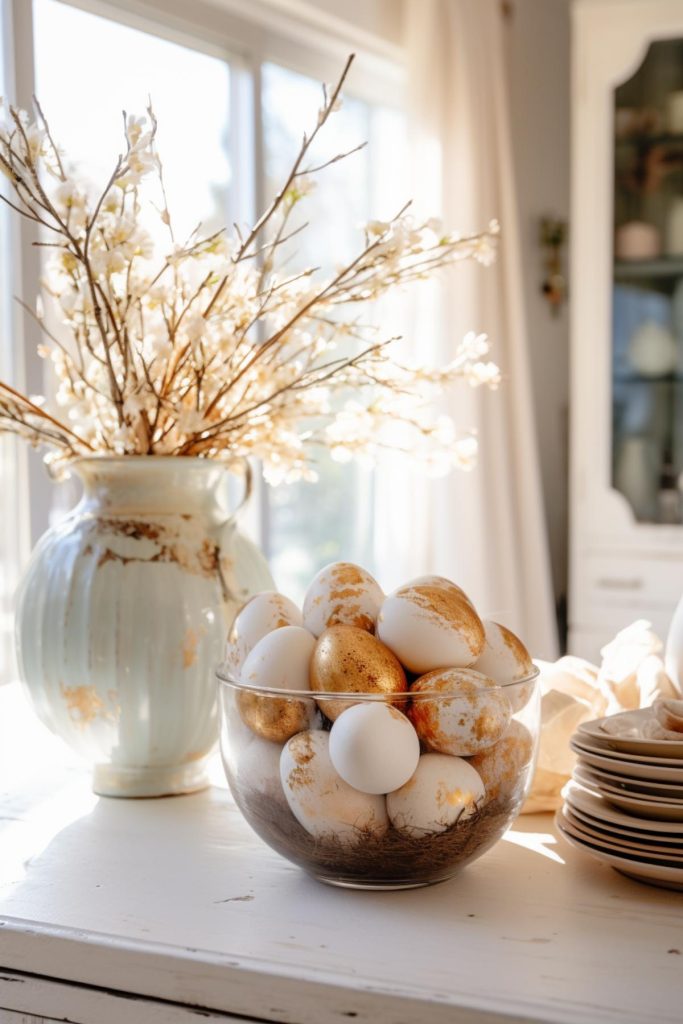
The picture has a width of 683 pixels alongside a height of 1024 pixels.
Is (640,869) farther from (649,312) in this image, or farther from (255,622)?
(649,312)

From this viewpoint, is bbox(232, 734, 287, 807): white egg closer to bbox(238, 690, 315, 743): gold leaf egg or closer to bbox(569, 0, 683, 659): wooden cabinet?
bbox(238, 690, 315, 743): gold leaf egg

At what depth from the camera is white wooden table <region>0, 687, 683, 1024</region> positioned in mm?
622

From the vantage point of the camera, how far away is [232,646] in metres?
0.81

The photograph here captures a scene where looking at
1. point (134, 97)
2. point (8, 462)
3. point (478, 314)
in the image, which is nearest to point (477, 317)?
point (478, 314)

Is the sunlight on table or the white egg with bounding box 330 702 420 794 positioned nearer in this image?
the white egg with bounding box 330 702 420 794

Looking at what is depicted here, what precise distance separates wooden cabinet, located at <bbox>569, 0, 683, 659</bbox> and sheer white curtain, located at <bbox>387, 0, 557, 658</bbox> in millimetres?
152

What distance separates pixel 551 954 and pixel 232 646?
0.30 metres

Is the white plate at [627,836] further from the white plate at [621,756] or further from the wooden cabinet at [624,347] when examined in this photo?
the wooden cabinet at [624,347]

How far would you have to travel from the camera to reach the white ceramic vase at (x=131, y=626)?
958mm

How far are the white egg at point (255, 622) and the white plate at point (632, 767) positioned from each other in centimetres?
22

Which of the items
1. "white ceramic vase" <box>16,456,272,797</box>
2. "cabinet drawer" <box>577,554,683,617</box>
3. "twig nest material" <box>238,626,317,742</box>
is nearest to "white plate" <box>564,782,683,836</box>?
"twig nest material" <box>238,626,317,742</box>

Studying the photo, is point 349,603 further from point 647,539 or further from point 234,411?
point 647,539

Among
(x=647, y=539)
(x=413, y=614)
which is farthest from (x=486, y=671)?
(x=647, y=539)

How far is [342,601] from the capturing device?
2.59ft
